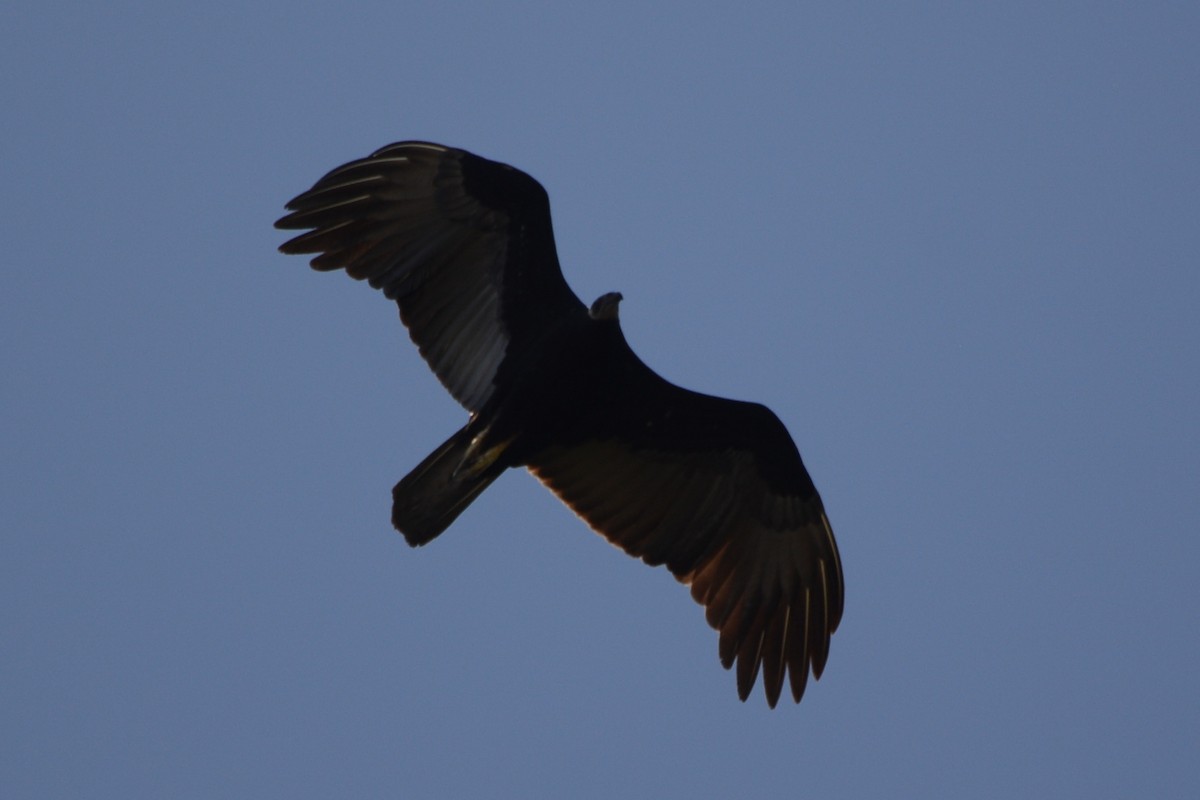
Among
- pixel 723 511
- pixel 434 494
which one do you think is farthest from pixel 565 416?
pixel 723 511

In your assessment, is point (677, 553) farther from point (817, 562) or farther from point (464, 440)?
point (464, 440)

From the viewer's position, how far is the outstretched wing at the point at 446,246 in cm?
775

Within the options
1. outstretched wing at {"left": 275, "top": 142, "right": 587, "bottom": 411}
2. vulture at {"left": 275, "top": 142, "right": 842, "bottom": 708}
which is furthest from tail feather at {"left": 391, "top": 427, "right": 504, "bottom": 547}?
outstretched wing at {"left": 275, "top": 142, "right": 587, "bottom": 411}

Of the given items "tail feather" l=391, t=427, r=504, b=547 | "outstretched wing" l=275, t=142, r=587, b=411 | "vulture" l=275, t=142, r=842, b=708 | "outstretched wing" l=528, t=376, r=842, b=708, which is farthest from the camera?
"outstretched wing" l=528, t=376, r=842, b=708

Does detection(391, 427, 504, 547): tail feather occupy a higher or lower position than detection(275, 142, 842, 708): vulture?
lower

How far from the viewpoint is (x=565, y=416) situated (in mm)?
7770

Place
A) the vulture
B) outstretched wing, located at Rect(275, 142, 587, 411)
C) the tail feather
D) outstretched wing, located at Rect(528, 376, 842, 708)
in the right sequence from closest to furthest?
the tail feather < the vulture < outstretched wing, located at Rect(275, 142, 587, 411) < outstretched wing, located at Rect(528, 376, 842, 708)

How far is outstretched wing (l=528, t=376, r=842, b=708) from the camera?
7.97 meters

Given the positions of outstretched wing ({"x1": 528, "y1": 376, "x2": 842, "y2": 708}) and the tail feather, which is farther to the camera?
outstretched wing ({"x1": 528, "y1": 376, "x2": 842, "y2": 708})

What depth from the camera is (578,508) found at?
26.7 ft

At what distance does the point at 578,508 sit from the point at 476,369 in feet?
3.87

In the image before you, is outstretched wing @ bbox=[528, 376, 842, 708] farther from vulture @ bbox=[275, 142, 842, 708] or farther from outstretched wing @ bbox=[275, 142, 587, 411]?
outstretched wing @ bbox=[275, 142, 587, 411]

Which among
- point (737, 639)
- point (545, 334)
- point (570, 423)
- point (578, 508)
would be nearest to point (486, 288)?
point (545, 334)

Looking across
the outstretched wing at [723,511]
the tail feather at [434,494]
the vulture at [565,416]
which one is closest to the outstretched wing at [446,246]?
the vulture at [565,416]
